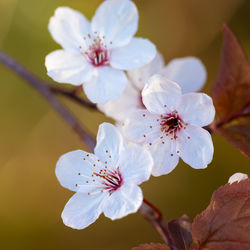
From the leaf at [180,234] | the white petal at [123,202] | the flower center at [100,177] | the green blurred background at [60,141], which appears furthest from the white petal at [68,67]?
the green blurred background at [60,141]

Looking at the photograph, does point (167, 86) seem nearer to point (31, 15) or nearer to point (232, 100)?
point (232, 100)

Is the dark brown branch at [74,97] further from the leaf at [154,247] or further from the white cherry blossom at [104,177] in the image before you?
the leaf at [154,247]

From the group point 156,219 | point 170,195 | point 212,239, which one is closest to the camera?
point 212,239

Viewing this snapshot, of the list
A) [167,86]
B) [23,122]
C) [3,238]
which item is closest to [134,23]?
[167,86]

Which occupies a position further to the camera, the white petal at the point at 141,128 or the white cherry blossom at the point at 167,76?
the white cherry blossom at the point at 167,76

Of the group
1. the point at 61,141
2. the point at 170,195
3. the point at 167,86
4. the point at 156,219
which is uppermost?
the point at 167,86

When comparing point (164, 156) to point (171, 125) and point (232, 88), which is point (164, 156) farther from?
point (232, 88)

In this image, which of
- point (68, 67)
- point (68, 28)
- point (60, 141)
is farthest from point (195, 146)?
point (60, 141)
